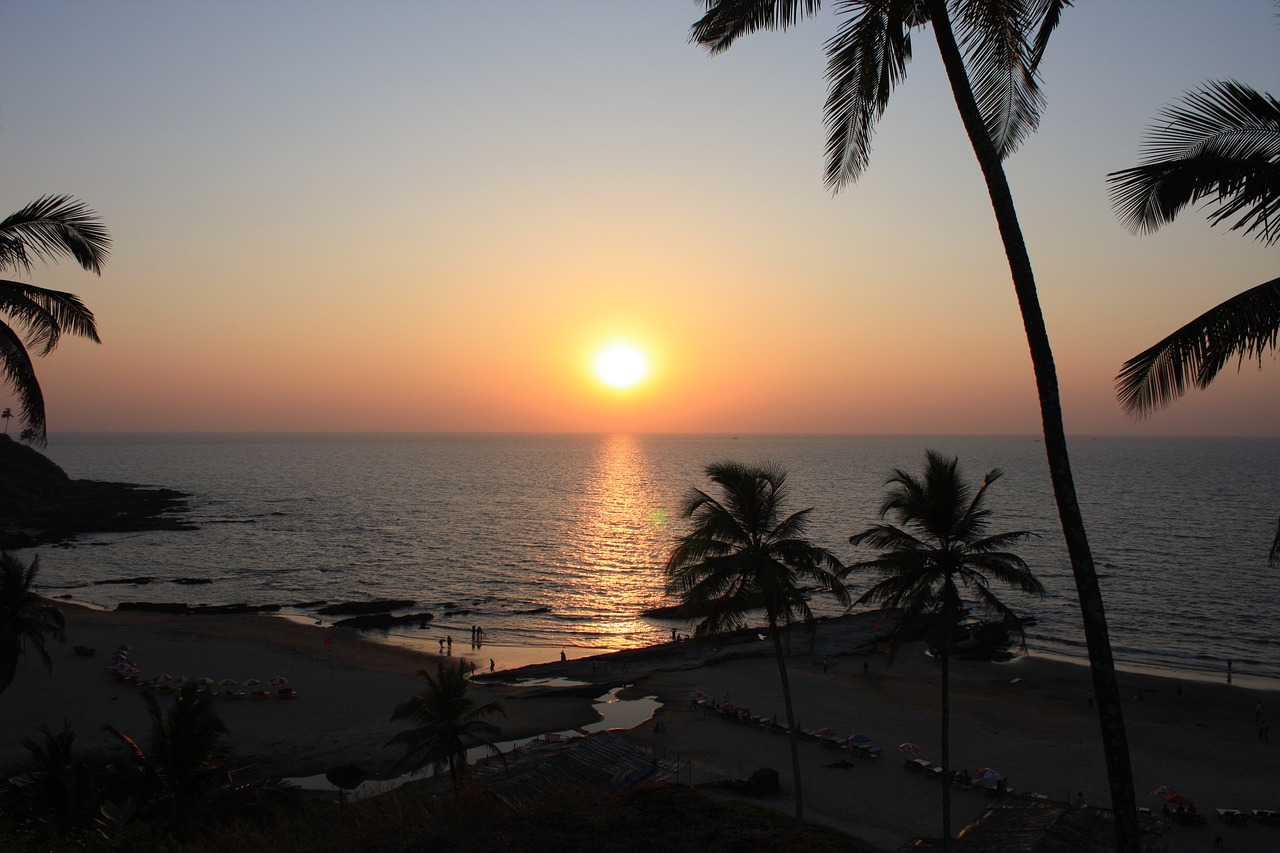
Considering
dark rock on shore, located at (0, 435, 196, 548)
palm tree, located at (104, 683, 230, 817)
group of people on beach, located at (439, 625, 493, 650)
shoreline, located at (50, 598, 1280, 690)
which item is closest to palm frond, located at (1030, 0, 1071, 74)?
palm tree, located at (104, 683, 230, 817)


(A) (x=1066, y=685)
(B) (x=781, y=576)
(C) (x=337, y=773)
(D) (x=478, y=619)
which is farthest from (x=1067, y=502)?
(D) (x=478, y=619)

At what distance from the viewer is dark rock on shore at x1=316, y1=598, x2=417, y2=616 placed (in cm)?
6209

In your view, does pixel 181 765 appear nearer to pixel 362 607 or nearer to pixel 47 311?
pixel 47 311

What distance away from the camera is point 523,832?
1298cm

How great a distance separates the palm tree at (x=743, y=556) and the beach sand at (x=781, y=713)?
31.4 feet

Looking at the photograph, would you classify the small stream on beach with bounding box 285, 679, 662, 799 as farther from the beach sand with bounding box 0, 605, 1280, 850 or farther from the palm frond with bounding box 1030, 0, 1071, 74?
the palm frond with bounding box 1030, 0, 1071, 74

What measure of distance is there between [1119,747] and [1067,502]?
2.81 metres

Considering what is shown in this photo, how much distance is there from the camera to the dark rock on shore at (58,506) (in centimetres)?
9069

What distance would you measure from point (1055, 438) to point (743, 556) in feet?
39.6

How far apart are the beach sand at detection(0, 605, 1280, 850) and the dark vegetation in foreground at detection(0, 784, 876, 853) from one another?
41.5ft

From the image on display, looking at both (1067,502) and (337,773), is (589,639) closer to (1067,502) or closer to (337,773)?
(337,773)

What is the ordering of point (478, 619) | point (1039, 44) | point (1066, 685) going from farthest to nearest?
point (478, 619), point (1066, 685), point (1039, 44)

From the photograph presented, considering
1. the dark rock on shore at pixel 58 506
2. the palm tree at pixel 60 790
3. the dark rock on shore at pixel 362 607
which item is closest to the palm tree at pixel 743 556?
the palm tree at pixel 60 790

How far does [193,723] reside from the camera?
17734 millimetres
